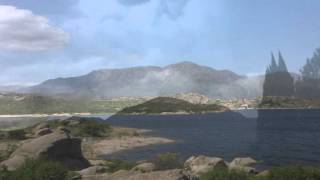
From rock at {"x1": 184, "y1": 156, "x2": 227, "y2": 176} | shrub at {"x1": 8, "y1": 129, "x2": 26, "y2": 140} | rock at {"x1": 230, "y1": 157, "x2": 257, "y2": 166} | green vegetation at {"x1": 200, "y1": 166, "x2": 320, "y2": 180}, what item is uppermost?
green vegetation at {"x1": 200, "y1": 166, "x2": 320, "y2": 180}

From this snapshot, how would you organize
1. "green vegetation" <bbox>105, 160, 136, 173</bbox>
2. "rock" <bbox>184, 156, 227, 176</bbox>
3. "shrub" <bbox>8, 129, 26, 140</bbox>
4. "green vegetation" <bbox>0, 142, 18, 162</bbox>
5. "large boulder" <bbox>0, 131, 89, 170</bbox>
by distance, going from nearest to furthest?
1. "large boulder" <bbox>0, 131, 89, 170</bbox>
2. "green vegetation" <bbox>105, 160, 136, 173</bbox>
3. "green vegetation" <bbox>0, 142, 18, 162</bbox>
4. "rock" <bbox>184, 156, 227, 176</bbox>
5. "shrub" <bbox>8, 129, 26, 140</bbox>

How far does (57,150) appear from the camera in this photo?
177 ft

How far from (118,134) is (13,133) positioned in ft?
107

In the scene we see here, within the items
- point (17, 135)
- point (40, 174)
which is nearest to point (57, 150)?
point (40, 174)

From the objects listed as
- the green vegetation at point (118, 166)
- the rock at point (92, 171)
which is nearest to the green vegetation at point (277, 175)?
the rock at point (92, 171)

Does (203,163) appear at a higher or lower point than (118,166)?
lower

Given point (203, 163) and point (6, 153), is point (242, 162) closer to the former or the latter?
point (203, 163)

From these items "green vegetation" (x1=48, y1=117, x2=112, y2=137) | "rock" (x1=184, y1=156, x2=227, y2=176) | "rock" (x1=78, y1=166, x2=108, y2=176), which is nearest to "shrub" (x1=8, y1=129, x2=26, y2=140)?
"green vegetation" (x1=48, y1=117, x2=112, y2=137)

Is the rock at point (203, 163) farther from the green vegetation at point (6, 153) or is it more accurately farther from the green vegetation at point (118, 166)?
the green vegetation at point (6, 153)

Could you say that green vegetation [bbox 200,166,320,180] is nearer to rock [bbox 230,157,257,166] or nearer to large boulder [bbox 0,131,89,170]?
large boulder [bbox 0,131,89,170]

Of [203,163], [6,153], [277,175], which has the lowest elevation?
[203,163]

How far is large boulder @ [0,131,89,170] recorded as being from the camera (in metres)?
52.2

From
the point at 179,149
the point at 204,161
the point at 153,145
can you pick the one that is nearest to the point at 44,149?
the point at 204,161

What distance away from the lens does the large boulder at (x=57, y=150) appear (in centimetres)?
5225
